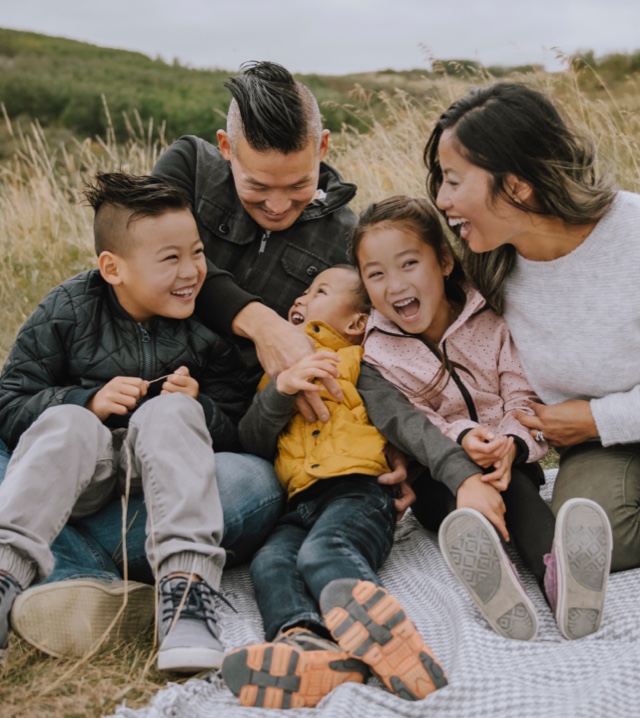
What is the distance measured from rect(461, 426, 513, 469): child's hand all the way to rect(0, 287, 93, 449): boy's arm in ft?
3.61

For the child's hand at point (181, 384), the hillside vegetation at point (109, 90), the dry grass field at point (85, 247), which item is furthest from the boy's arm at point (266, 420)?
the hillside vegetation at point (109, 90)

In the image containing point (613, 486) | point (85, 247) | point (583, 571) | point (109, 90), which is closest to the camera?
point (583, 571)

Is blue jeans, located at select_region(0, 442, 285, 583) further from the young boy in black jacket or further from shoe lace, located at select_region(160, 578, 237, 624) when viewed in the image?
shoe lace, located at select_region(160, 578, 237, 624)

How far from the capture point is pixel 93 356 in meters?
2.58

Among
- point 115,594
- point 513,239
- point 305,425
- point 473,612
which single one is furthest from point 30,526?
point 513,239

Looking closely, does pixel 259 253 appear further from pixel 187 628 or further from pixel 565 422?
pixel 187 628

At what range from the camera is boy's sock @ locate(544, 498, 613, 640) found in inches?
78.2

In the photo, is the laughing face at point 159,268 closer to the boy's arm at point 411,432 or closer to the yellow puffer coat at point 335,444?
the yellow puffer coat at point 335,444

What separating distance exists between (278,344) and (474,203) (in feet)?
2.46

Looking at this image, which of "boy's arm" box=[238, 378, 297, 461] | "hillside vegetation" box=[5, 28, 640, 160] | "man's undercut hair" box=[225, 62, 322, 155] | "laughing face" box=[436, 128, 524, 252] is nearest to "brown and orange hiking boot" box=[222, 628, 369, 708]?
"boy's arm" box=[238, 378, 297, 461]

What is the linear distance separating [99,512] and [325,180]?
1.56 metres

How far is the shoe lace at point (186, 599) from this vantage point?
1.99 m

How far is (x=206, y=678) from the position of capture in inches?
74.8

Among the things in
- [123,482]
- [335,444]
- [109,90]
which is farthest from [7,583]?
[109,90]
